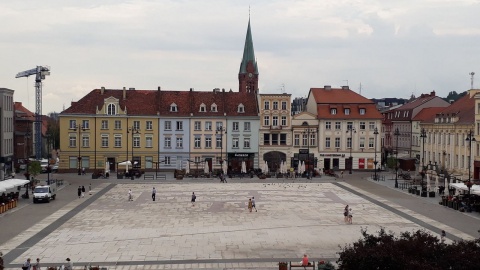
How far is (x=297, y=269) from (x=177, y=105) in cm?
5969

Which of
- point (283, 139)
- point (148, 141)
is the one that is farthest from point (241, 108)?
point (148, 141)

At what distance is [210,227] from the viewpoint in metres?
39.1

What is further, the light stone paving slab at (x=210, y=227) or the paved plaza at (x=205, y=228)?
the light stone paving slab at (x=210, y=227)

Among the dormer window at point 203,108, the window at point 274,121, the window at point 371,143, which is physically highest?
the dormer window at point 203,108

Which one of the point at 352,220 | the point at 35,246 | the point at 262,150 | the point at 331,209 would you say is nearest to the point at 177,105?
the point at 262,150

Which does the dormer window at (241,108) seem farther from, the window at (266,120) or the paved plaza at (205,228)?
the paved plaza at (205,228)

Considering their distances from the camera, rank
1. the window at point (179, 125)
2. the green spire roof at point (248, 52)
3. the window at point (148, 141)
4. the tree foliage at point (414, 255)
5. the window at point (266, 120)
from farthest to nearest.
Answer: the green spire roof at point (248, 52)
the window at point (266, 120)
the window at point (179, 125)
the window at point (148, 141)
the tree foliage at point (414, 255)

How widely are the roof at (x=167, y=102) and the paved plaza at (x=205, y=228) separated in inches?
994

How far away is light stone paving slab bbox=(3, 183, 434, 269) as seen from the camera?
103 ft

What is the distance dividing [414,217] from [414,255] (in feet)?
84.5

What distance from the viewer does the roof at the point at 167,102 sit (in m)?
Result: 83.9

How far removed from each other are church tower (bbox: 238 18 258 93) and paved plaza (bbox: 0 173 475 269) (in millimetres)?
55366

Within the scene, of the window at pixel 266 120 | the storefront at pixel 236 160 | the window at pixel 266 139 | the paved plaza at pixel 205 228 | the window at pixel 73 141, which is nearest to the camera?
the paved plaza at pixel 205 228

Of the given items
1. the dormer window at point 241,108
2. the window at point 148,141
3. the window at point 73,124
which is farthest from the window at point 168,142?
the window at point 73,124
